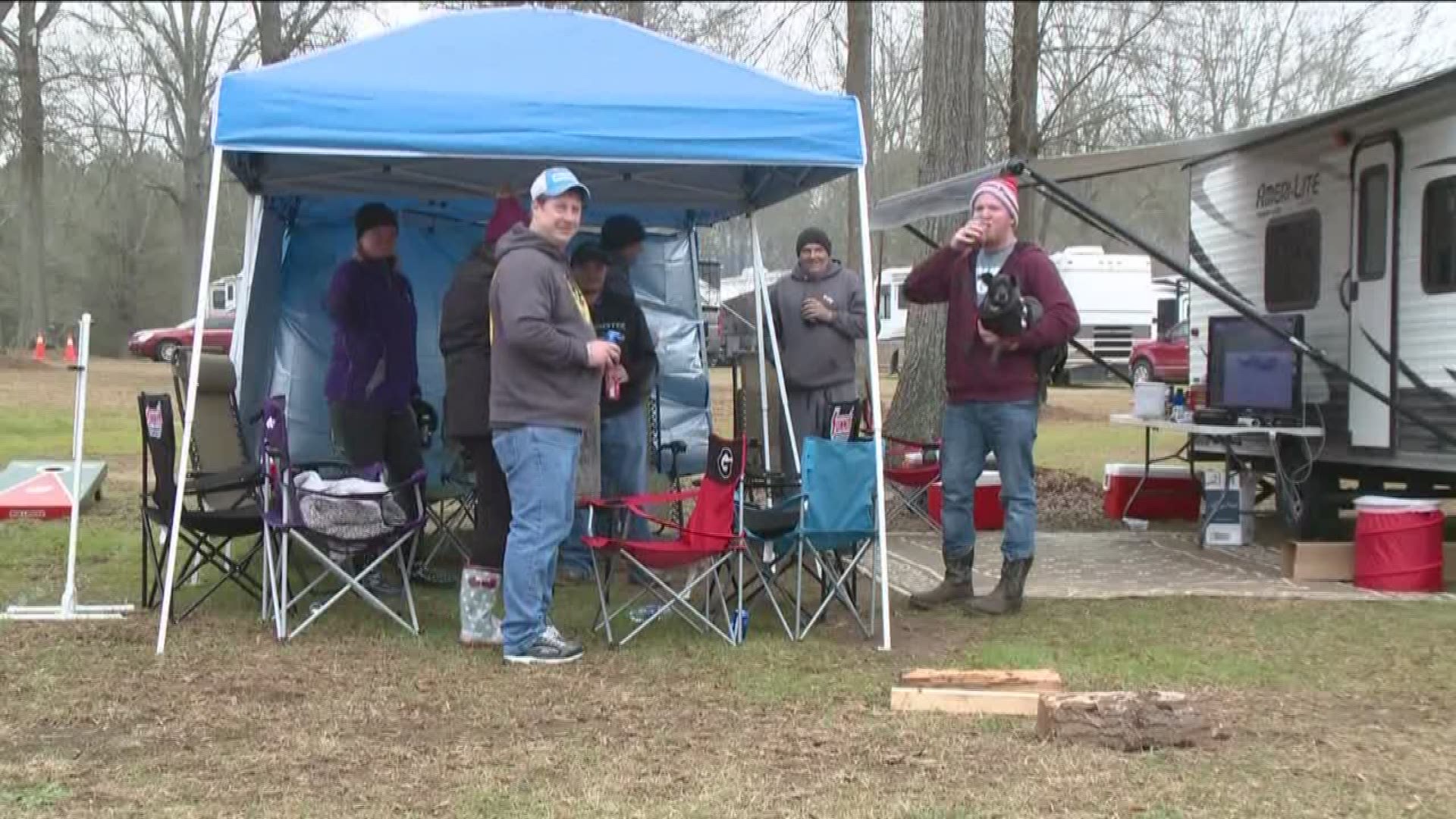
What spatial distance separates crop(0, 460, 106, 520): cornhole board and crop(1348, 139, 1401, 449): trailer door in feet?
21.5

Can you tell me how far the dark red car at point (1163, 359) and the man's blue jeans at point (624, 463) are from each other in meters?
16.3

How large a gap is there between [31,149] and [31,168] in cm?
90

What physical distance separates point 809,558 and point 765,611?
27 cm

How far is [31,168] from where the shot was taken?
1016 inches

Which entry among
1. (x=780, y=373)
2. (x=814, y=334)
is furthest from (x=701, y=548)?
(x=814, y=334)

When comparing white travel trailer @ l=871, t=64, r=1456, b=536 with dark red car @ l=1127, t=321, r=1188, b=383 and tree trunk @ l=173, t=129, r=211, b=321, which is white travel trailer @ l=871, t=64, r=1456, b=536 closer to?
dark red car @ l=1127, t=321, r=1188, b=383

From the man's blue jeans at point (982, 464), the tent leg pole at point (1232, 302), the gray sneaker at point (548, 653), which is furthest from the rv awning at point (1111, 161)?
the gray sneaker at point (548, 653)

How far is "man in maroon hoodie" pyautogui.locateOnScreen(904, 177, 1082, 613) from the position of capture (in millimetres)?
5219

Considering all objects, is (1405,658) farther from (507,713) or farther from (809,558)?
(507,713)

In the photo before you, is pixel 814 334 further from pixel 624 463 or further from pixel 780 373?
pixel 624 463

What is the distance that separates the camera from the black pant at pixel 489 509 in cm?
477

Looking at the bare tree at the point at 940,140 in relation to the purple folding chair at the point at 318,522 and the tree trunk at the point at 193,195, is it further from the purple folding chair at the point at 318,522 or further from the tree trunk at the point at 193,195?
the tree trunk at the point at 193,195

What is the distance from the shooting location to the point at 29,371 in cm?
2088

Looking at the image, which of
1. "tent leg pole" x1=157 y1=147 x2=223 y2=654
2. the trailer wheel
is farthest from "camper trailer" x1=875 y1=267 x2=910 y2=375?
"tent leg pole" x1=157 y1=147 x2=223 y2=654
